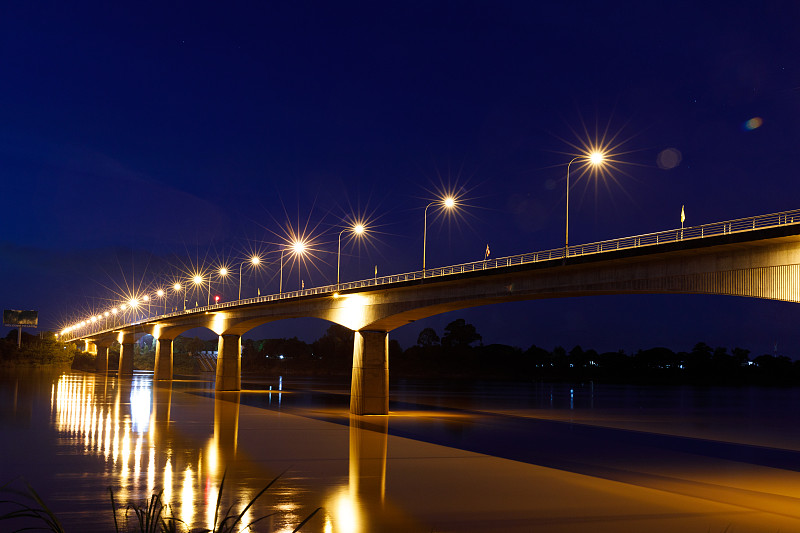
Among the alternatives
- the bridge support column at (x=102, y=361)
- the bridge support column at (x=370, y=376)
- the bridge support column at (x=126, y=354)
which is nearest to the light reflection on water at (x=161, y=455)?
the bridge support column at (x=370, y=376)

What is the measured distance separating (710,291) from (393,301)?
25.7 meters

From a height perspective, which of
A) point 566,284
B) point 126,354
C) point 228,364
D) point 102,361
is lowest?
point 102,361

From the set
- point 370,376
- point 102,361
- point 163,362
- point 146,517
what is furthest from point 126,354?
point 146,517

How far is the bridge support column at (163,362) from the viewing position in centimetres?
11400

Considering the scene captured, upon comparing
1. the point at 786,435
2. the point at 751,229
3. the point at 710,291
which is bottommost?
the point at 786,435

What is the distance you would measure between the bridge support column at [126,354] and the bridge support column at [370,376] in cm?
9824

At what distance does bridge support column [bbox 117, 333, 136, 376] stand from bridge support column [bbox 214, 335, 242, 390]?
202 ft

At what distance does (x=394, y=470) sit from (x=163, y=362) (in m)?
96.9

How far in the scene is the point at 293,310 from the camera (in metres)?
70.8

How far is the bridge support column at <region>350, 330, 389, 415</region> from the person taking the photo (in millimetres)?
53312

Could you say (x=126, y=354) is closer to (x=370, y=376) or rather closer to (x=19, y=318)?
(x=19, y=318)

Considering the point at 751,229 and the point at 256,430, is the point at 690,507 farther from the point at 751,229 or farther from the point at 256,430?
the point at 256,430

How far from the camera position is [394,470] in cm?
2614

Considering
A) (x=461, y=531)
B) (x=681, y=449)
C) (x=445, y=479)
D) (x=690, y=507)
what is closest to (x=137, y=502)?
(x=461, y=531)
